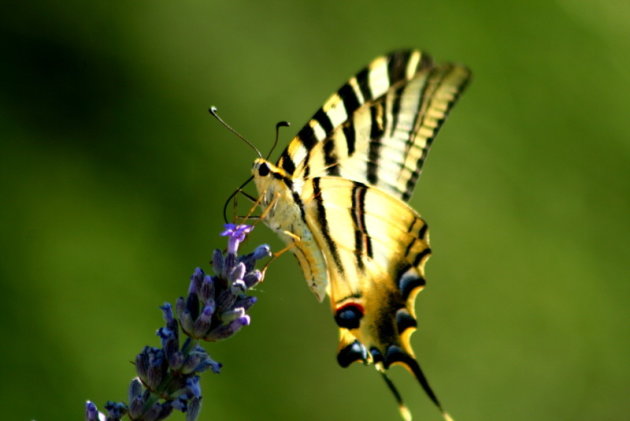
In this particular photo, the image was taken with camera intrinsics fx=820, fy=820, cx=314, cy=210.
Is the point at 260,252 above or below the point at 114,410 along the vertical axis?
above

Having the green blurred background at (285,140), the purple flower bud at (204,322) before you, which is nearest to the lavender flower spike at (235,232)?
the purple flower bud at (204,322)

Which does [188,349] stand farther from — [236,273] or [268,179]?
[268,179]

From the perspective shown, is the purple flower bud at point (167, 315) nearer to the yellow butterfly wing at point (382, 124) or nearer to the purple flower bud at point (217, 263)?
the purple flower bud at point (217, 263)

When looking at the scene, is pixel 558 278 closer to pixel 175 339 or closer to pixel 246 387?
pixel 246 387

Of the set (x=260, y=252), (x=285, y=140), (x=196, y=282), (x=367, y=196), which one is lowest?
(x=196, y=282)

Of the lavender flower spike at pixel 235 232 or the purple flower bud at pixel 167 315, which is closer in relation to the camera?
the purple flower bud at pixel 167 315

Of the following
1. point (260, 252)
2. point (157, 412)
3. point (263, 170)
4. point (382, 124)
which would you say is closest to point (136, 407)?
point (157, 412)

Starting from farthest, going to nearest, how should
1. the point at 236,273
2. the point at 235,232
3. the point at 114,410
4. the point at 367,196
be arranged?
1. the point at 367,196
2. the point at 235,232
3. the point at 236,273
4. the point at 114,410
